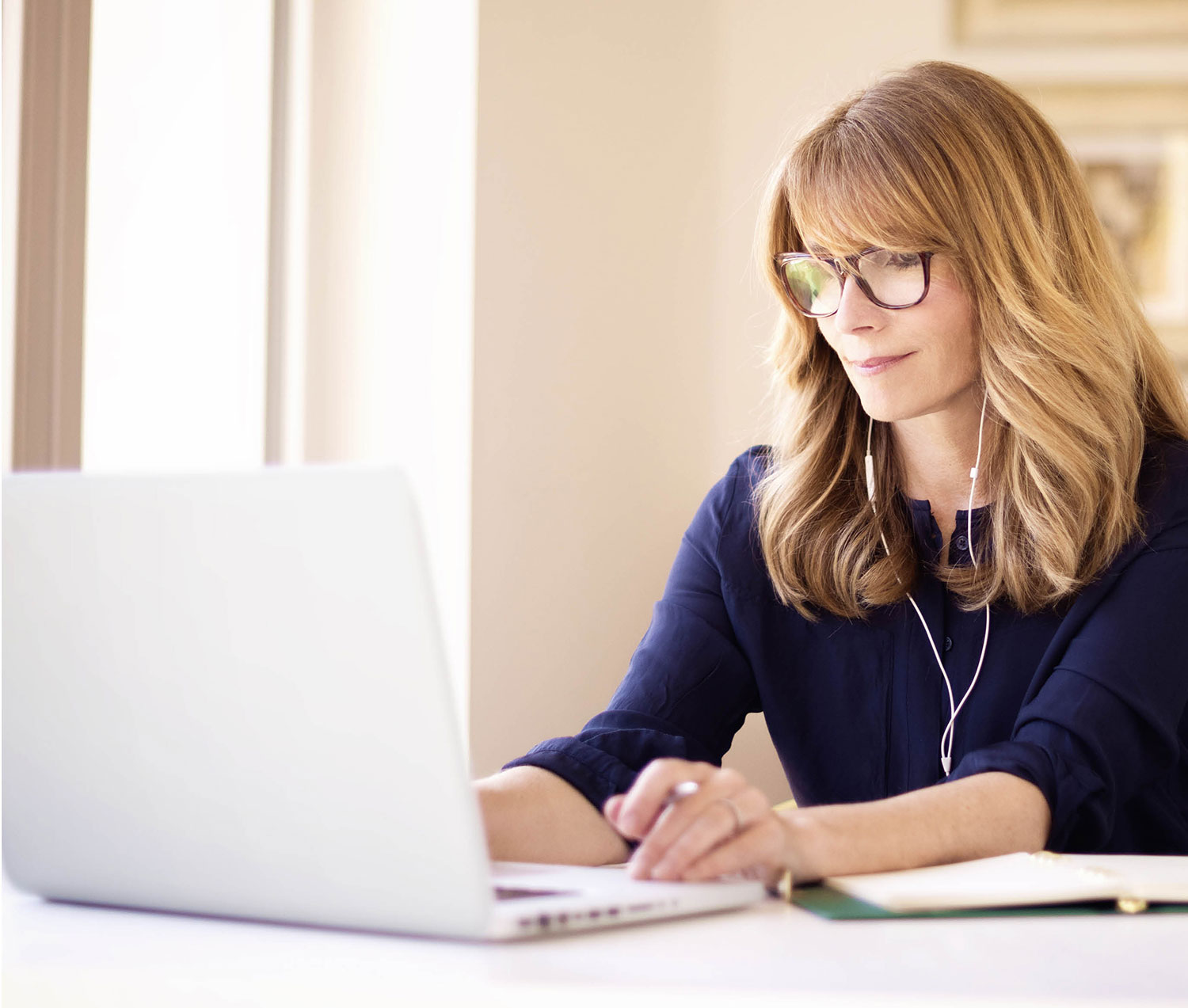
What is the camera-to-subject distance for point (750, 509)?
1.50 meters

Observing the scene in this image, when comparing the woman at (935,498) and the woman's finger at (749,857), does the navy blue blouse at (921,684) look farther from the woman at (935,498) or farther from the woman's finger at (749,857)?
the woman's finger at (749,857)

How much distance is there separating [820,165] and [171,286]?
116 cm

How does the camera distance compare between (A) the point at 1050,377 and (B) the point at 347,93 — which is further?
(B) the point at 347,93

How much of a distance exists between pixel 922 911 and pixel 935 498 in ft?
2.69

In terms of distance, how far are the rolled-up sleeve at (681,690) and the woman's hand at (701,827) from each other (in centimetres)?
27

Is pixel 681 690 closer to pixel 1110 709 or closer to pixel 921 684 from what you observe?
pixel 921 684

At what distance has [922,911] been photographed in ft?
2.26

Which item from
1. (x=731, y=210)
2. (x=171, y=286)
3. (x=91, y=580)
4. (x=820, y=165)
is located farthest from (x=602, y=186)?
(x=91, y=580)

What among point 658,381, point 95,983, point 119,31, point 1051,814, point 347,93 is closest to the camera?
point 95,983

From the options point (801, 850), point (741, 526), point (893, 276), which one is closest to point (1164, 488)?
point (893, 276)

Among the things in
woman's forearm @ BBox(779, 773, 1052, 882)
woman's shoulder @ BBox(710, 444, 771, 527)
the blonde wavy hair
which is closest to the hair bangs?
the blonde wavy hair

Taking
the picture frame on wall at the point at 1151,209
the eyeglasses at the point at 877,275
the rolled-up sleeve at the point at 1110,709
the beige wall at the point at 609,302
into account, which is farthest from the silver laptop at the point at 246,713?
the picture frame on wall at the point at 1151,209

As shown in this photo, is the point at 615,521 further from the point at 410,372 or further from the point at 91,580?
the point at 91,580

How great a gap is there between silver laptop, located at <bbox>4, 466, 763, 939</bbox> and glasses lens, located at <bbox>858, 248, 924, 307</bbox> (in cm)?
83
